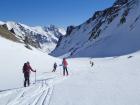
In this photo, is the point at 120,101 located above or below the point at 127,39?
below

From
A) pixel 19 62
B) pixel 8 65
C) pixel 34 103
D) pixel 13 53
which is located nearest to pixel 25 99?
pixel 34 103

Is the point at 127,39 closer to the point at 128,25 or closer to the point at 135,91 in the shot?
the point at 128,25

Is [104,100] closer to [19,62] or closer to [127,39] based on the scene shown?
[19,62]

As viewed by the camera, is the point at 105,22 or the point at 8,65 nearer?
the point at 8,65

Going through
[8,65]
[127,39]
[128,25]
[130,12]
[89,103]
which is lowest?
[89,103]

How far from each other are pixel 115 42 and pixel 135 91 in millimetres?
106094

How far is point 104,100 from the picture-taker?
46.7 feet

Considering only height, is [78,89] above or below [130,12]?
below

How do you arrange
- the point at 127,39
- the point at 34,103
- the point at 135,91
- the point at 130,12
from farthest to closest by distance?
the point at 130,12, the point at 127,39, the point at 135,91, the point at 34,103

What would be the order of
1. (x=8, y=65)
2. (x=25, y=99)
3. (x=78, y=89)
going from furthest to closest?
(x=8, y=65) → (x=78, y=89) → (x=25, y=99)

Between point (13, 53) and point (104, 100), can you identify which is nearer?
point (104, 100)

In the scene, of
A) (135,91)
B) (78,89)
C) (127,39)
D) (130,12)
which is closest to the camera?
(135,91)

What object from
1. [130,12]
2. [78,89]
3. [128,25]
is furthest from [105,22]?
[78,89]

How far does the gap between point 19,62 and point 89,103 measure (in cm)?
2927
